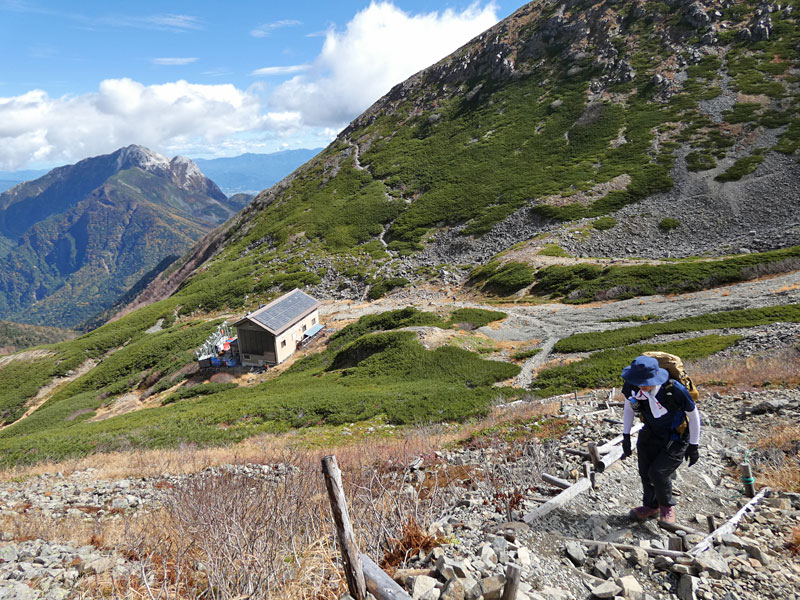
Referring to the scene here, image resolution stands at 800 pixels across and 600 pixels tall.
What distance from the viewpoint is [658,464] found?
6.74 meters

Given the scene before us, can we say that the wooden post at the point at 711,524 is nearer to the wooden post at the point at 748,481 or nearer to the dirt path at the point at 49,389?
the wooden post at the point at 748,481

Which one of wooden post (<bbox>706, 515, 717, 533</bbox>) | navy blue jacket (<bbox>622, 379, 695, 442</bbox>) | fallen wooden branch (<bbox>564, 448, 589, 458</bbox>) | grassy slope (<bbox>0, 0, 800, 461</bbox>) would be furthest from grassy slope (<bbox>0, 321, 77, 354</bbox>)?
wooden post (<bbox>706, 515, 717, 533</bbox>)

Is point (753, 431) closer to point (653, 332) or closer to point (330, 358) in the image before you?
point (653, 332)

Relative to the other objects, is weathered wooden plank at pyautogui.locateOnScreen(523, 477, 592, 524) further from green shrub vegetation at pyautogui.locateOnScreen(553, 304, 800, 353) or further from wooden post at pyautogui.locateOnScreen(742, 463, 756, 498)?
green shrub vegetation at pyautogui.locateOnScreen(553, 304, 800, 353)

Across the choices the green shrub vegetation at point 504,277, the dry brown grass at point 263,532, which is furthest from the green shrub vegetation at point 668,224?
the dry brown grass at point 263,532

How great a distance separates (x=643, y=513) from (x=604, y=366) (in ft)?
50.1

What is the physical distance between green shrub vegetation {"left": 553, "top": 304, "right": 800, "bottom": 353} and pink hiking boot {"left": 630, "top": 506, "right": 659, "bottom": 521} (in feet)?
65.0

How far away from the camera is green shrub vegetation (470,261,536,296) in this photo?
43.7 meters

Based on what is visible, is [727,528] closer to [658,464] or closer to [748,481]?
[658,464]

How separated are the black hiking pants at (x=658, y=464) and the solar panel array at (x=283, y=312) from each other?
113 ft

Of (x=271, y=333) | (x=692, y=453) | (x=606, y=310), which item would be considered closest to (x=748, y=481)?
(x=692, y=453)

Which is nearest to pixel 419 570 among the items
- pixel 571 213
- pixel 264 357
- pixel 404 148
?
pixel 264 357

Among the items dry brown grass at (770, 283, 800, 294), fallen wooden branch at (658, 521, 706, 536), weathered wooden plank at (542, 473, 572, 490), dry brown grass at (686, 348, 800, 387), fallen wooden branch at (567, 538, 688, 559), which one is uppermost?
fallen wooden branch at (567, 538, 688, 559)

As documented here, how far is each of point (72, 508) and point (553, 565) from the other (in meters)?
11.5
